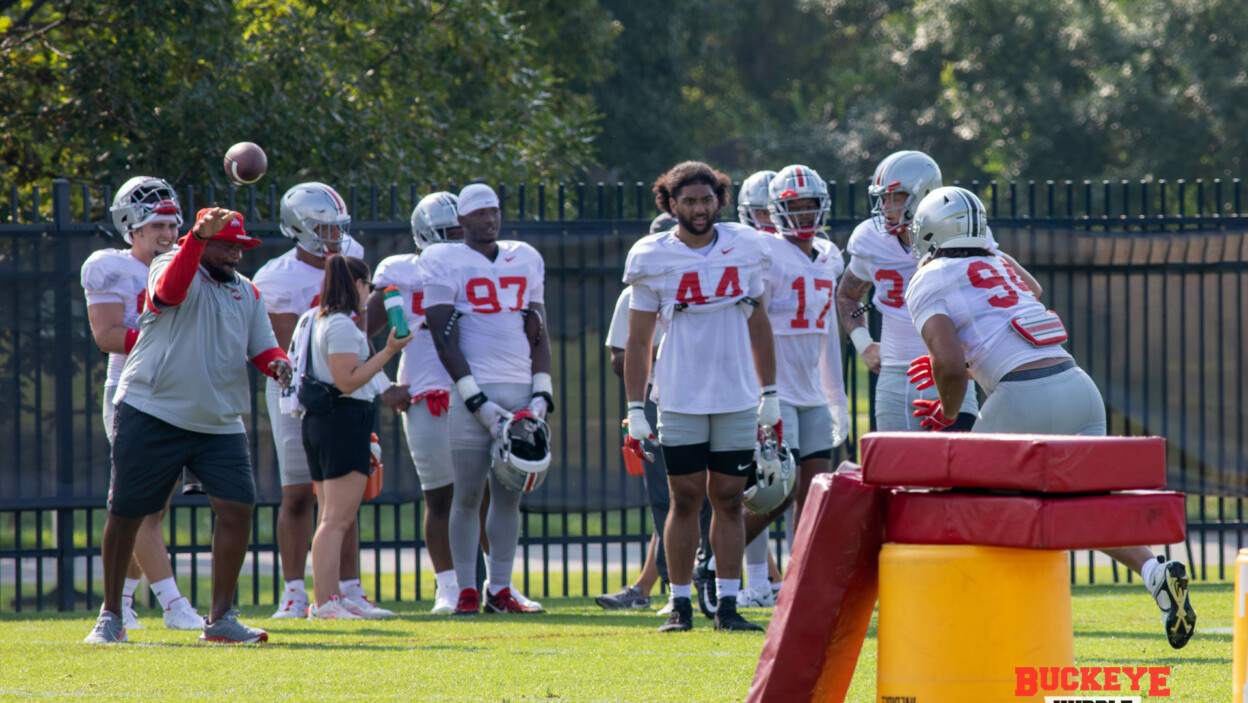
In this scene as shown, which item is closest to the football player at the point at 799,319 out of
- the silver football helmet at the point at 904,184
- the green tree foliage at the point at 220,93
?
the silver football helmet at the point at 904,184

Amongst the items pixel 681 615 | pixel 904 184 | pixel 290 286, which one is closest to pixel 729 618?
pixel 681 615

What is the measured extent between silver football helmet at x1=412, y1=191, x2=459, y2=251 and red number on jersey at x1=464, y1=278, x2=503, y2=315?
0.50 m

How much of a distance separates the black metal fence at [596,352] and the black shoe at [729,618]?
8.38 ft

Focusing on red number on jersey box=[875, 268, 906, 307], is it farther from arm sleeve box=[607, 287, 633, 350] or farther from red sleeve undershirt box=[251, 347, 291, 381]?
red sleeve undershirt box=[251, 347, 291, 381]

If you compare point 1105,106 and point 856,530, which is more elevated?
point 1105,106

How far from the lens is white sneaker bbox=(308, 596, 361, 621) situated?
7.45m

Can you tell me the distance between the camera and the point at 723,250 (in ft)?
22.0

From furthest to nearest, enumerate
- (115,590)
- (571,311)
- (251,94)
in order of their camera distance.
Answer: (251,94) < (571,311) < (115,590)

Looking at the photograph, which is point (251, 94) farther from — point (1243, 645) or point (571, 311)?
point (1243, 645)

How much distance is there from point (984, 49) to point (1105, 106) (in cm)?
359

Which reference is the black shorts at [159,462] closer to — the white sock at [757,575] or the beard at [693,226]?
the beard at [693,226]

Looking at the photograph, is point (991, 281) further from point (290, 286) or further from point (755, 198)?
point (290, 286)

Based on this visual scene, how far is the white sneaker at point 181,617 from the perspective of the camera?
6.84 meters

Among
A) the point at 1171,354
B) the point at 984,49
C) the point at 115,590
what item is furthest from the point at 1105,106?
the point at 115,590
